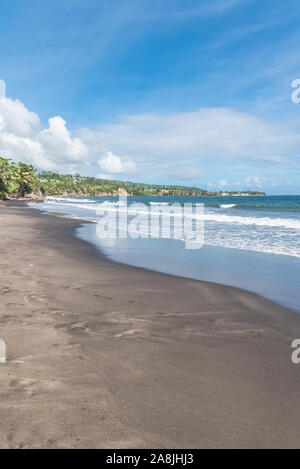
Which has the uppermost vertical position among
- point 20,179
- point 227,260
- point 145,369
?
point 20,179

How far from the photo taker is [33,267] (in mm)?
9461

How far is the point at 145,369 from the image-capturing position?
12.5ft

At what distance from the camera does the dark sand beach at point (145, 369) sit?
2711 mm

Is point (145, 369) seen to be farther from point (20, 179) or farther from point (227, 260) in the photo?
point (20, 179)

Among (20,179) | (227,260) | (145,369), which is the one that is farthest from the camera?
(20,179)

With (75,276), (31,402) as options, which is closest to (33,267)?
(75,276)

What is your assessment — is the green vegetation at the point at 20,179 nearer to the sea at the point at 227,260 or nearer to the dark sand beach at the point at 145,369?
the sea at the point at 227,260

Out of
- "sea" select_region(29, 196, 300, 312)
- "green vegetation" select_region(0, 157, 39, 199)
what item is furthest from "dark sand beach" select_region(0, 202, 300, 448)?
"green vegetation" select_region(0, 157, 39, 199)

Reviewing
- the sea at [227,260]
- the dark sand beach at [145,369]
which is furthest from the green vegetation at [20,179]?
the dark sand beach at [145,369]

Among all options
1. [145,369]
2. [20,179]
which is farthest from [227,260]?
[20,179]

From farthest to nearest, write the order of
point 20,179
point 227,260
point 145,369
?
point 20,179
point 227,260
point 145,369

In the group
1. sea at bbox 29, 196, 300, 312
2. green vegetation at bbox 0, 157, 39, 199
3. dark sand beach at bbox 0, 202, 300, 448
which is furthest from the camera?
green vegetation at bbox 0, 157, 39, 199

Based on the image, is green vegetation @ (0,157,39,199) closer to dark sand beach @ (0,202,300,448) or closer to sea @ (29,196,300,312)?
sea @ (29,196,300,312)

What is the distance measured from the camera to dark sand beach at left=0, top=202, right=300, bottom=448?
8.89 ft
